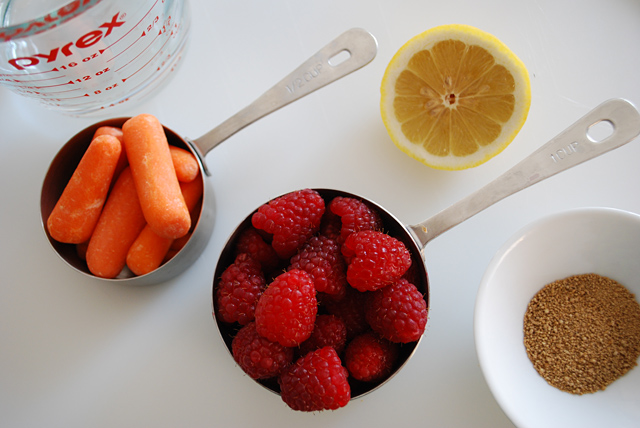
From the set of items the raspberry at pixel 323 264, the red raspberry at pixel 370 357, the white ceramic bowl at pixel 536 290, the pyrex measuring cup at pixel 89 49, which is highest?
the pyrex measuring cup at pixel 89 49

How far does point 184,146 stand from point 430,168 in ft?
1.57

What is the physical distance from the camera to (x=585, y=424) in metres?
0.83

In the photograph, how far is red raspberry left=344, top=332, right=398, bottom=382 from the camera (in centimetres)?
73

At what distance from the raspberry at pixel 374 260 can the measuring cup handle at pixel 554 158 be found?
0.51 ft

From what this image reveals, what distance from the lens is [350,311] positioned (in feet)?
2.62

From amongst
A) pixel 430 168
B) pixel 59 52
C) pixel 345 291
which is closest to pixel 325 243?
pixel 345 291

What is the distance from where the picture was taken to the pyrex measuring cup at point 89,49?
647 millimetres

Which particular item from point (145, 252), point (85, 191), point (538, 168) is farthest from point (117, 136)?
point (538, 168)

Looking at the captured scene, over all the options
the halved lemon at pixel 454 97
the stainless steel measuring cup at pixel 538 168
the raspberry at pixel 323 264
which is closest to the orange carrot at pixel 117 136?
the stainless steel measuring cup at pixel 538 168

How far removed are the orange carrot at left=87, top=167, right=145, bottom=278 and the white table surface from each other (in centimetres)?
10

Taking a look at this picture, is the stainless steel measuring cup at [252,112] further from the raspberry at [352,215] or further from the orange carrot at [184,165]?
the raspberry at [352,215]

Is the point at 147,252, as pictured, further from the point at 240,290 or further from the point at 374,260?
the point at 374,260

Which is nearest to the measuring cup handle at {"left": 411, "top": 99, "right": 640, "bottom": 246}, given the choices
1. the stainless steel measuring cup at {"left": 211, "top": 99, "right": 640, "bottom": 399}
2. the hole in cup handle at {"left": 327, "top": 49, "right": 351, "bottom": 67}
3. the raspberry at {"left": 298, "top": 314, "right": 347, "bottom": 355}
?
the stainless steel measuring cup at {"left": 211, "top": 99, "right": 640, "bottom": 399}

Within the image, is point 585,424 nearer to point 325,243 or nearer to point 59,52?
point 325,243
